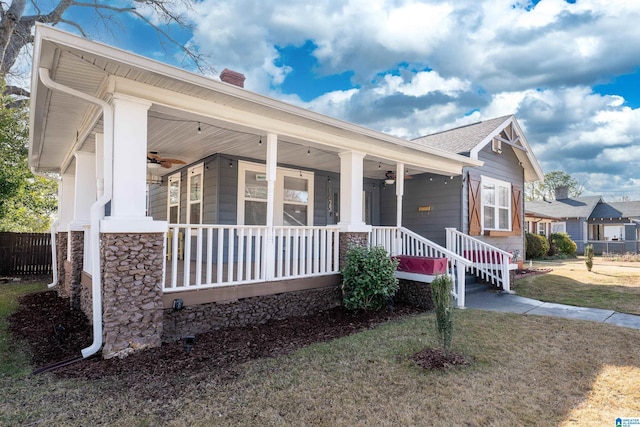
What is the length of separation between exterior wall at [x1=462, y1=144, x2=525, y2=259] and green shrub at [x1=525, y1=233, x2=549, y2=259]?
5545 mm

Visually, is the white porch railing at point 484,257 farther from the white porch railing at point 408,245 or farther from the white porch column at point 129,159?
the white porch column at point 129,159

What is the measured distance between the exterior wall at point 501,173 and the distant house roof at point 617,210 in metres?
17.8

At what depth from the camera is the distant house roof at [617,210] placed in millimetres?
23489

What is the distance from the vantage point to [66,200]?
8633mm

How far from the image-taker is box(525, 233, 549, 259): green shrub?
1638 cm

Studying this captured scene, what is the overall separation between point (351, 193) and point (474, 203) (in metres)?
Result: 4.75

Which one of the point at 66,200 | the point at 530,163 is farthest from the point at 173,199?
the point at 530,163

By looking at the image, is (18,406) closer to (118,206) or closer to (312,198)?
(118,206)

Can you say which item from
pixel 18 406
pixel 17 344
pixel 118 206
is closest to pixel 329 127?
pixel 118 206

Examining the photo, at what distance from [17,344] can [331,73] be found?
11.8 m

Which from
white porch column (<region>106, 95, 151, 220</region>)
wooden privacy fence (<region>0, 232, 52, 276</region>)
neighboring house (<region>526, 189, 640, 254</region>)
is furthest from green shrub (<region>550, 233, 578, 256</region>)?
wooden privacy fence (<region>0, 232, 52, 276</region>)

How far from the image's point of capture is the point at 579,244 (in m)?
22.9

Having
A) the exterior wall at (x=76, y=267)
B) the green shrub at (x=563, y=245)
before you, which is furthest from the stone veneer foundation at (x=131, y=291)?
the green shrub at (x=563, y=245)

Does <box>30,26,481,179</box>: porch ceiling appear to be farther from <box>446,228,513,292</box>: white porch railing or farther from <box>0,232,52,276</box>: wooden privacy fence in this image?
<box>0,232,52,276</box>: wooden privacy fence
